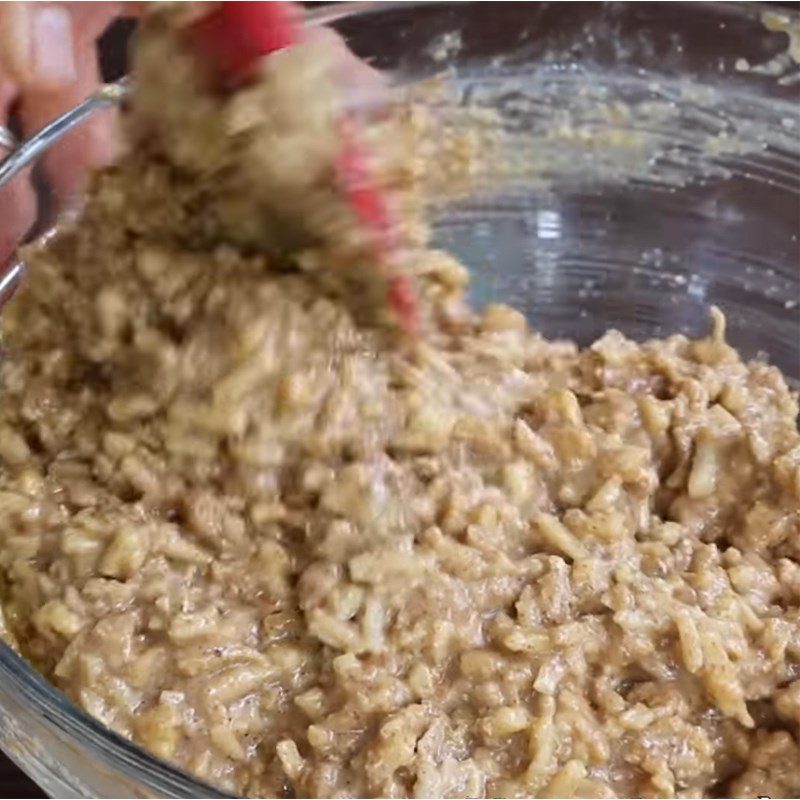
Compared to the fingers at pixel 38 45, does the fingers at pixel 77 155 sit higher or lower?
lower

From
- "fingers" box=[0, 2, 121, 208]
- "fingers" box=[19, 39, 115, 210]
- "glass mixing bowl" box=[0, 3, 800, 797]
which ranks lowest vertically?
"glass mixing bowl" box=[0, 3, 800, 797]

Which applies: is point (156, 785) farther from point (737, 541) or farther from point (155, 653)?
point (737, 541)

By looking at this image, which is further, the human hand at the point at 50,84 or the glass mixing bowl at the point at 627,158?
the glass mixing bowl at the point at 627,158

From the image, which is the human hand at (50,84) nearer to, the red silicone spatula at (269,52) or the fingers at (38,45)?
the fingers at (38,45)

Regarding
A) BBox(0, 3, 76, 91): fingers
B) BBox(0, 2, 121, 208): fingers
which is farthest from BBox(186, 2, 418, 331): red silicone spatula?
BBox(0, 3, 76, 91): fingers

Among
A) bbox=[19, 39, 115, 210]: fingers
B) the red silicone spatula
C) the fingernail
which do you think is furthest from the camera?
the fingernail

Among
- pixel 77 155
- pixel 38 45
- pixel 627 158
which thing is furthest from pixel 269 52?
pixel 627 158

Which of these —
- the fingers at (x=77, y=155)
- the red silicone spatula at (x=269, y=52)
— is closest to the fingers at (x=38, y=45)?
the fingers at (x=77, y=155)

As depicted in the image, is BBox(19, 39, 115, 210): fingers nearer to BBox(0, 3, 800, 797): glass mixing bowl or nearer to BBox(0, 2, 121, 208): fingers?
BBox(0, 2, 121, 208): fingers
